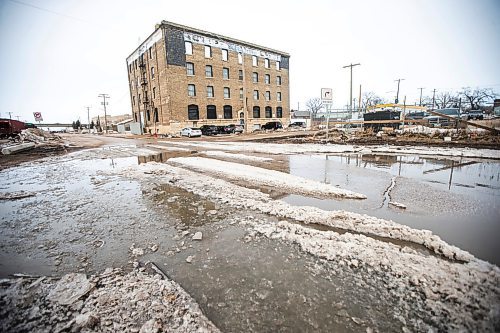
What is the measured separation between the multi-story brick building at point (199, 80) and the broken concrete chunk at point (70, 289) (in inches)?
1080

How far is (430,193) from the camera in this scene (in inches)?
183

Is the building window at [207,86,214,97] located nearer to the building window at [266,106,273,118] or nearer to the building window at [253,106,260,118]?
the building window at [253,106,260,118]

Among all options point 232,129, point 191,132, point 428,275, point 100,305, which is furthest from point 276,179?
point 232,129

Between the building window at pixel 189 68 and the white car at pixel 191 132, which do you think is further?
the building window at pixel 189 68

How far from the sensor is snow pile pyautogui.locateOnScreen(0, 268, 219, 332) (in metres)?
1.75

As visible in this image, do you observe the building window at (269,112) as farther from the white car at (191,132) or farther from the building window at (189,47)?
the white car at (191,132)

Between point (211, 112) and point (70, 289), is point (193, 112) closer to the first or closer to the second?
point (211, 112)

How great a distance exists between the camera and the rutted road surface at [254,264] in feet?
5.88

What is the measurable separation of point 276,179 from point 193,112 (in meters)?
30.4

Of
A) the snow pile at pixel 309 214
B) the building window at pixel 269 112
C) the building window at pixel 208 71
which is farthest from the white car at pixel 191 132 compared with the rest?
the snow pile at pixel 309 214

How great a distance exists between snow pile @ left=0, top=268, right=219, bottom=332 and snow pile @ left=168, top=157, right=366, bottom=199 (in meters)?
3.44

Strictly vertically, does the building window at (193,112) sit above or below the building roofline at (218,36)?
below

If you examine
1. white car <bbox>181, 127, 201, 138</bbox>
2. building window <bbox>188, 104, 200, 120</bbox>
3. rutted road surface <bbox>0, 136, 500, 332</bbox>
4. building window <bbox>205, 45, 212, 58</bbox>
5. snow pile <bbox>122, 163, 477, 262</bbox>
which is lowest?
rutted road surface <bbox>0, 136, 500, 332</bbox>

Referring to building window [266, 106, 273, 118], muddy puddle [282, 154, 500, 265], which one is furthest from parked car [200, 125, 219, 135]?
muddy puddle [282, 154, 500, 265]
